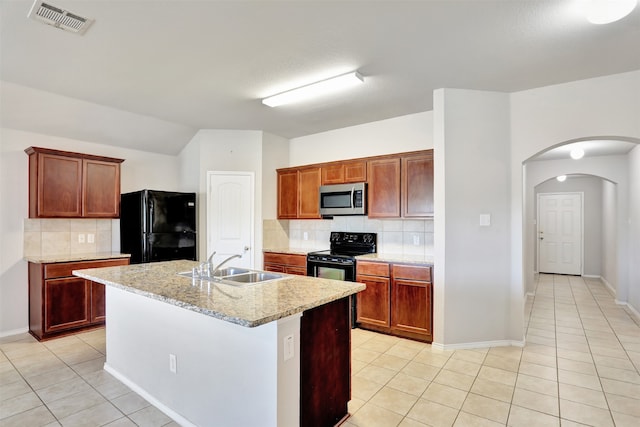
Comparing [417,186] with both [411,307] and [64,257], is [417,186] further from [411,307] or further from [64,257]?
[64,257]

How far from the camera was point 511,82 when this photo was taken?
3225 millimetres

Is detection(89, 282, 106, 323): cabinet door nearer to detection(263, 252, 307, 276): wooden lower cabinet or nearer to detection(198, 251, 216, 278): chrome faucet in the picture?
detection(263, 252, 307, 276): wooden lower cabinet

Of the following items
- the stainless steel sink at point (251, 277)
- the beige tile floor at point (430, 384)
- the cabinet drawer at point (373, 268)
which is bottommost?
the beige tile floor at point (430, 384)

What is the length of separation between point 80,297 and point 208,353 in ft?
9.16

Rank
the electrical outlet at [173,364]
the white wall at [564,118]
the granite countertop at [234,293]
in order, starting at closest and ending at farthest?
the granite countertop at [234,293]
the electrical outlet at [173,364]
the white wall at [564,118]

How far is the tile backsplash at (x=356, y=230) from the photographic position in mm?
4180

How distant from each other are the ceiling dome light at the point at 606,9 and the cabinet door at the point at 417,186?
1817mm

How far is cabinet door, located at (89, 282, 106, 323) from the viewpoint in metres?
3.98

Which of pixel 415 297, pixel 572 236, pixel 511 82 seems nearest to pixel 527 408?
pixel 415 297

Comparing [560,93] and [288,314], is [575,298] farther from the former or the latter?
[288,314]

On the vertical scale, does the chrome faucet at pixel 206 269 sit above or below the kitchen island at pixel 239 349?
above

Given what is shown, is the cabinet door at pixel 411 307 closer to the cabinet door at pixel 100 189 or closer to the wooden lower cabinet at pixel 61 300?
the wooden lower cabinet at pixel 61 300

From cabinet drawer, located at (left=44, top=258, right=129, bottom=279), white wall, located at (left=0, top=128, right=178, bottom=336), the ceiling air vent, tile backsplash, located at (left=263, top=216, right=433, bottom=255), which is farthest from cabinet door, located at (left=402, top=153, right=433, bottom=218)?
white wall, located at (left=0, top=128, right=178, bottom=336)

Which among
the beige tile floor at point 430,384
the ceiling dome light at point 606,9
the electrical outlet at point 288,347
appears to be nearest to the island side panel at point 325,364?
the electrical outlet at point 288,347
